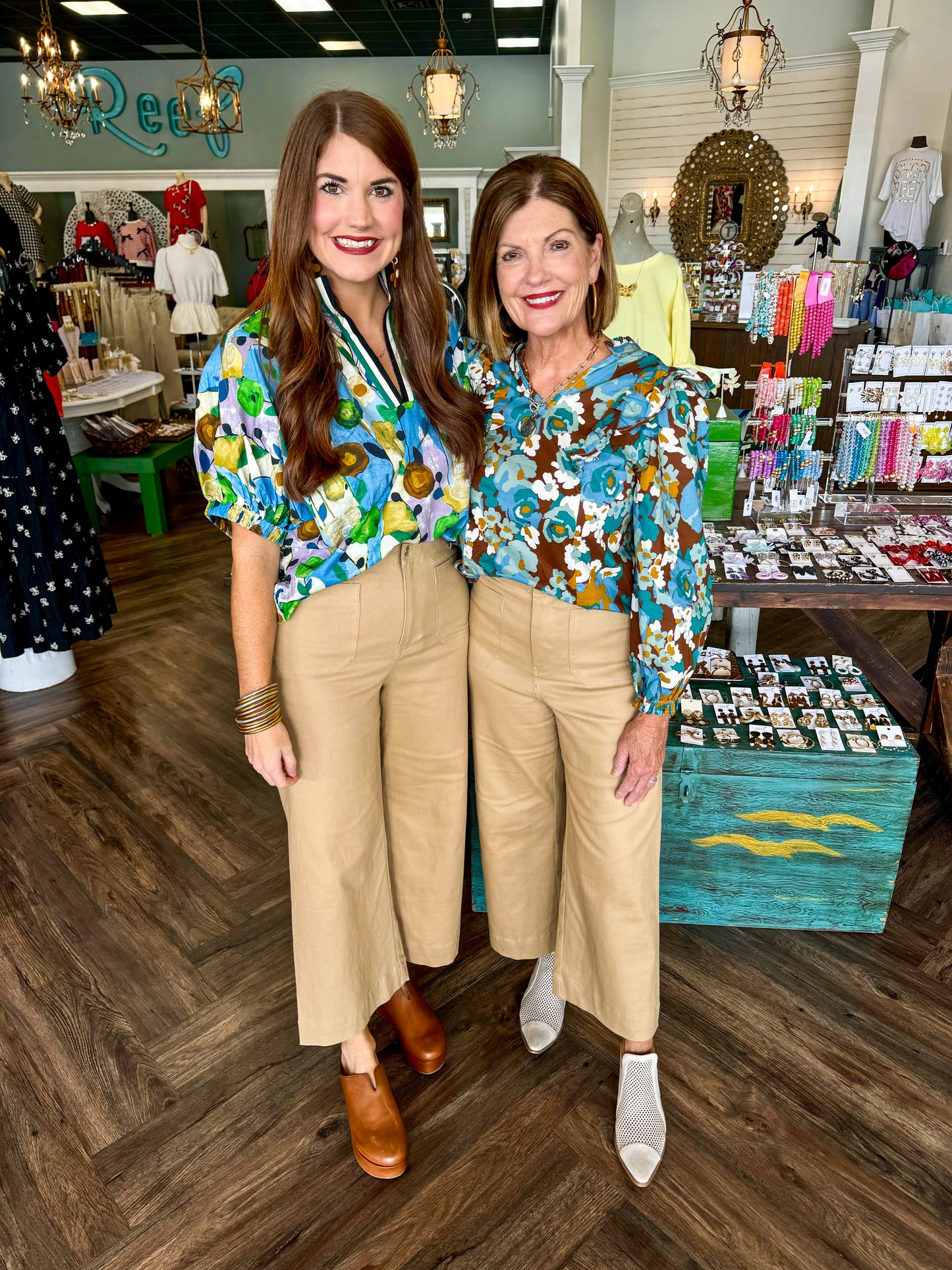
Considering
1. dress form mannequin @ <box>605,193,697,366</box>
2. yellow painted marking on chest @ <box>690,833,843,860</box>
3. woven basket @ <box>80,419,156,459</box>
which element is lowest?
yellow painted marking on chest @ <box>690,833,843,860</box>

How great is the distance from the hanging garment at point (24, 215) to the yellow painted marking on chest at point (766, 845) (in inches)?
256

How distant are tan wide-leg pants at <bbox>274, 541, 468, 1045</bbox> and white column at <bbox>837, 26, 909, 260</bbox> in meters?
8.17

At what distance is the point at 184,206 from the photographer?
27.1 ft

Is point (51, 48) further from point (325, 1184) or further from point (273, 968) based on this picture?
point (325, 1184)

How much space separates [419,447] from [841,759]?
1.24 meters

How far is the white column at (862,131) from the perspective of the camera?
7.75 m

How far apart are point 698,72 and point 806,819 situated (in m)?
9.64

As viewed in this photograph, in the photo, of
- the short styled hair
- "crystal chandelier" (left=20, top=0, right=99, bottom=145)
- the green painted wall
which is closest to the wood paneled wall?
the green painted wall

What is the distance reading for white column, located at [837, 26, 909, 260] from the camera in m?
7.75

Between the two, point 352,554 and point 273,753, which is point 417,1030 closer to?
point 273,753

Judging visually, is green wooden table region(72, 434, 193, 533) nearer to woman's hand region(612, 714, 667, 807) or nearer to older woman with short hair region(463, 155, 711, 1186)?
older woman with short hair region(463, 155, 711, 1186)

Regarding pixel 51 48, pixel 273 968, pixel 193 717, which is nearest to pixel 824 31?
pixel 51 48

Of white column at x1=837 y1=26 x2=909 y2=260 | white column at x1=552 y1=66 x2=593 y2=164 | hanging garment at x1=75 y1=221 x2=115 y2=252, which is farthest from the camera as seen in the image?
hanging garment at x1=75 y1=221 x2=115 y2=252

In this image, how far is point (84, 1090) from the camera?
1822 millimetres
